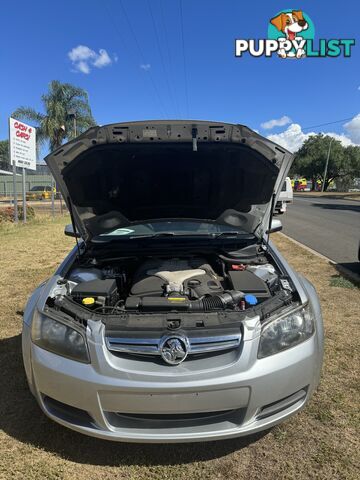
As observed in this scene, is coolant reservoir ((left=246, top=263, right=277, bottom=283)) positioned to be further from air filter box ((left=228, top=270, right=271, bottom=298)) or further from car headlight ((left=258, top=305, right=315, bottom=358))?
car headlight ((left=258, top=305, right=315, bottom=358))

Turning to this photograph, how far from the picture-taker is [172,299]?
2717 mm

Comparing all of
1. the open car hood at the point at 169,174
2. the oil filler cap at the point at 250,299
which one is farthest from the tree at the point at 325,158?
the oil filler cap at the point at 250,299

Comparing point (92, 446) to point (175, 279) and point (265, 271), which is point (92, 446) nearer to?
point (175, 279)

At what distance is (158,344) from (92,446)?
86 centimetres

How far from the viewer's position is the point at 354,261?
768cm

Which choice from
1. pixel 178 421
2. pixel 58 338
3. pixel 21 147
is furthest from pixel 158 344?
pixel 21 147

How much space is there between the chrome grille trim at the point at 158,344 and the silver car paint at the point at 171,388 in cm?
5

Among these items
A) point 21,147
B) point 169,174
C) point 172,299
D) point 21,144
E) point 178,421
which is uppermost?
point 21,144

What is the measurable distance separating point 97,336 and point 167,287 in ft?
3.07

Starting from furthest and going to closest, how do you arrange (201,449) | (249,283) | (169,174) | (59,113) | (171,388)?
1. (59,113)
2. (169,174)
3. (249,283)
4. (201,449)
5. (171,388)

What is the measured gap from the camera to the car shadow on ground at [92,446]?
231 cm

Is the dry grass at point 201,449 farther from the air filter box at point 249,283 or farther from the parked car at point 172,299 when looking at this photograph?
the air filter box at point 249,283

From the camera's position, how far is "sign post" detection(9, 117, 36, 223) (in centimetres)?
1423

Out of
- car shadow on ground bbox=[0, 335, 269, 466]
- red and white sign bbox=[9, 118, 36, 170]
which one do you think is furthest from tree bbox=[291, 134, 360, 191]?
car shadow on ground bbox=[0, 335, 269, 466]
